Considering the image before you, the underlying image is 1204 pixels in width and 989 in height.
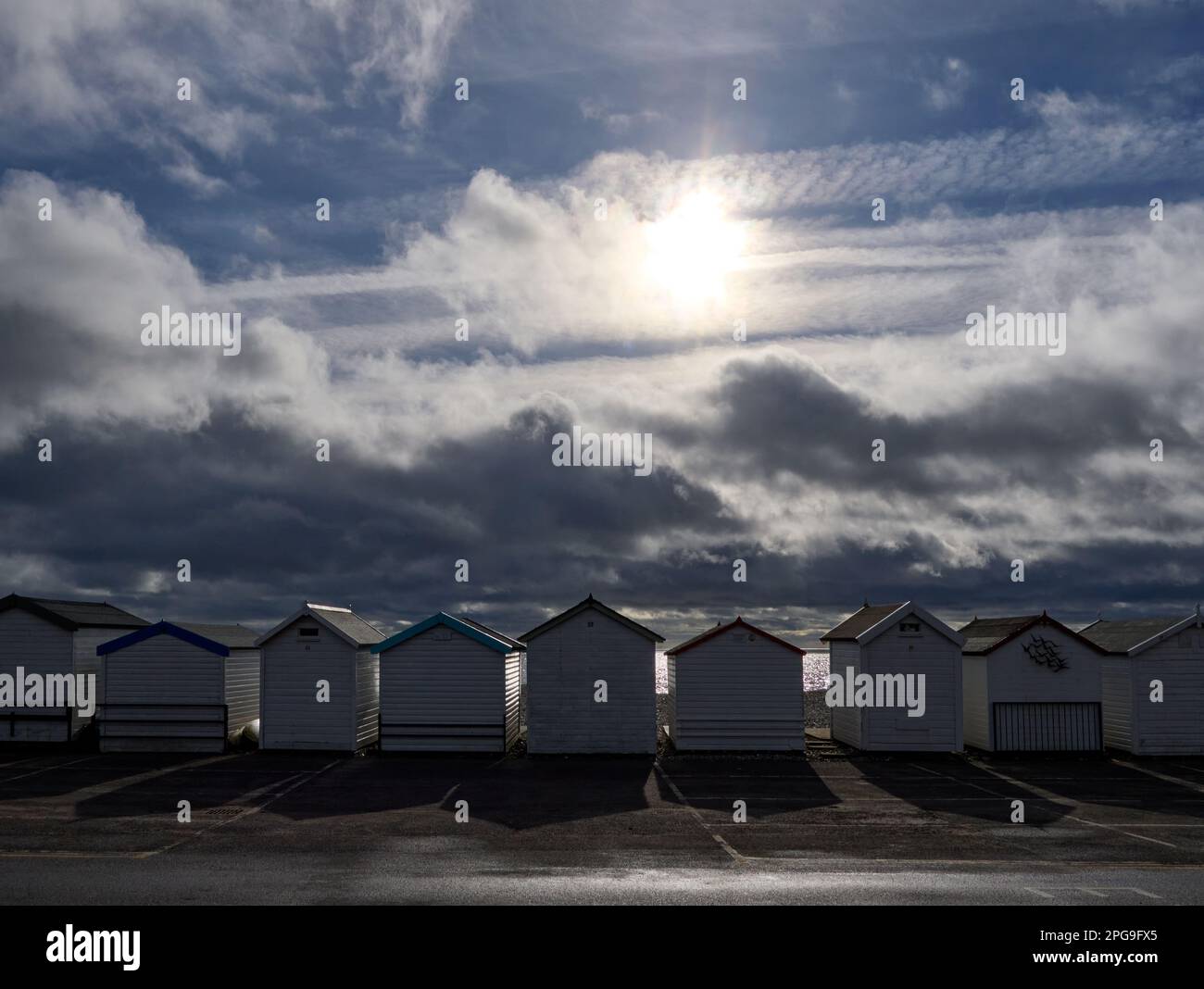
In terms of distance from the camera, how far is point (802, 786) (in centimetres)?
2850

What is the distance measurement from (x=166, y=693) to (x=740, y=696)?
63.7 ft

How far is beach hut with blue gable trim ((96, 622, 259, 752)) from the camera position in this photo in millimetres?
34844

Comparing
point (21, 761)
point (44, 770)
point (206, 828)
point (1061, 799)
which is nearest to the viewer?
point (206, 828)

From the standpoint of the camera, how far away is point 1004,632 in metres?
36.4

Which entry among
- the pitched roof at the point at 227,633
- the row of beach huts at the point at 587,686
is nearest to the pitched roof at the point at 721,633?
the row of beach huts at the point at 587,686

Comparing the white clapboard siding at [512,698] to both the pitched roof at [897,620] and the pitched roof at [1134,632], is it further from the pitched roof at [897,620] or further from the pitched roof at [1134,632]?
the pitched roof at [1134,632]

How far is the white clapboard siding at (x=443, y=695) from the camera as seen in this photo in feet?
113

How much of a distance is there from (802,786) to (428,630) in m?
13.4

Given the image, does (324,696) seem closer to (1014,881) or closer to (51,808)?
(51,808)

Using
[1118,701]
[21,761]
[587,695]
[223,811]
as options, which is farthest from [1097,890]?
[21,761]

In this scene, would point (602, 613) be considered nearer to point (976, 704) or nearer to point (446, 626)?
point (446, 626)

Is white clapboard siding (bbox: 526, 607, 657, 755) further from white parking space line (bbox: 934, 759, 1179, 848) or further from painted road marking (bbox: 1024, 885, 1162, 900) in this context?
painted road marking (bbox: 1024, 885, 1162, 900)

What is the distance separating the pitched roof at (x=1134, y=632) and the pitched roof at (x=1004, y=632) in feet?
3.57
